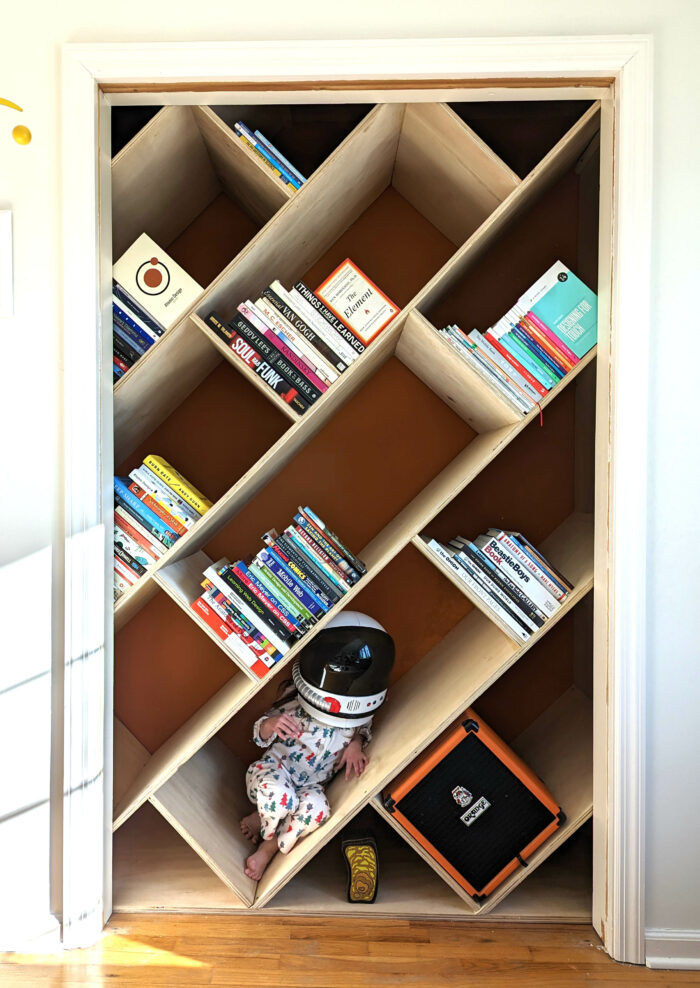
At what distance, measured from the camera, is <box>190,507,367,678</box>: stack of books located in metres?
1.88

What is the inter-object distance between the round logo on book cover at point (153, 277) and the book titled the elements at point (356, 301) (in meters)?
0.37

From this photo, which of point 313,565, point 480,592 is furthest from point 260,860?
point 480,592

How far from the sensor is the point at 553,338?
1836mm

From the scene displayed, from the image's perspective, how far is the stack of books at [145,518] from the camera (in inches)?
72.5

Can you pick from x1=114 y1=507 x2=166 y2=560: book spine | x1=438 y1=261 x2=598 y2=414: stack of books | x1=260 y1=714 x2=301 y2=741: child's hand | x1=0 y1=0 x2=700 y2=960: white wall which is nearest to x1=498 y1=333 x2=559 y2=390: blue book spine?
x1=438 y1=261 x2=598 y2=414: stack of books

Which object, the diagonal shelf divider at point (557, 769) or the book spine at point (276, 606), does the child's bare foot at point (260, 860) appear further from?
the book spine at point (276, 606)

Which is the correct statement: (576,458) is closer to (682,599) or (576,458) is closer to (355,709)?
(682,599)

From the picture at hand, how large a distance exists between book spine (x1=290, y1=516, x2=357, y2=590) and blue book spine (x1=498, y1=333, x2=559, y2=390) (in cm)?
67

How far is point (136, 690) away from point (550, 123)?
213 cm

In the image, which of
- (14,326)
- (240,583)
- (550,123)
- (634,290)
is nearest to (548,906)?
(240,583)

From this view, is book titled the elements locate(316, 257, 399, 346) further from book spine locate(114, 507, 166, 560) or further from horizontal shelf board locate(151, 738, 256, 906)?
horizontal shelf board locate(151, 738, 256, 906)

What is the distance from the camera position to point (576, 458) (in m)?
2.31

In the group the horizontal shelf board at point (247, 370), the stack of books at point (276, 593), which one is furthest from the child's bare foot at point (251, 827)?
the horizontal shelf board at point (247, 370)

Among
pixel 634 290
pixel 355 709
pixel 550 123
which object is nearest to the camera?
pixel 634 290
